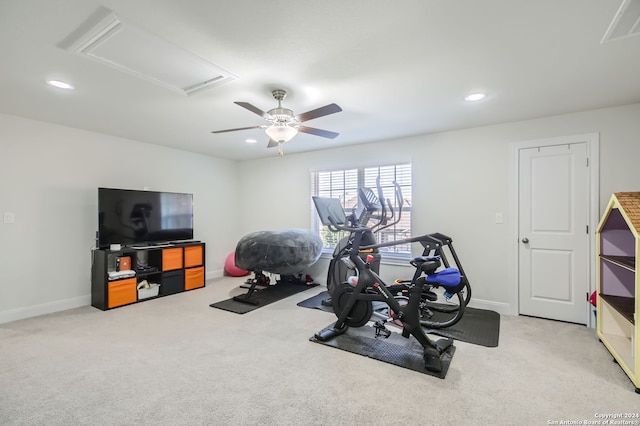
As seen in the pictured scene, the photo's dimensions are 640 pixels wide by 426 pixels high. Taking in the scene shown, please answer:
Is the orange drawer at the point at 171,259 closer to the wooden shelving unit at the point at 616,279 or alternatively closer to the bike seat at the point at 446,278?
the bike seat at the point at 446,278

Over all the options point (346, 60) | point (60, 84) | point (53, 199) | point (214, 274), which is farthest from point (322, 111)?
point (214, 274)

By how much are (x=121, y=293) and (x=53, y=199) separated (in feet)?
4.79

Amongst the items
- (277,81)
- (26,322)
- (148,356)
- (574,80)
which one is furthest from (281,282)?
(574,80)

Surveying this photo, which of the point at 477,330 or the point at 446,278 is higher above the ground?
the point at 446,278

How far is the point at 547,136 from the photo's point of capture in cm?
341

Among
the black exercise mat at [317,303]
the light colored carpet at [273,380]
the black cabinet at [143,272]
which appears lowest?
the black exercise mat at [317,303]

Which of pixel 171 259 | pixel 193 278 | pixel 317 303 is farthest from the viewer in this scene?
pixel 193 278

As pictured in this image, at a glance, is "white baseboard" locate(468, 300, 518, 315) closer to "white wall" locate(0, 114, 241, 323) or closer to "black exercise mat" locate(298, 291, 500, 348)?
"black exercise mat" locate(298, 291, 500, 348)

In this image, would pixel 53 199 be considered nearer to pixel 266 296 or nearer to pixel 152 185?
pixel 152 185

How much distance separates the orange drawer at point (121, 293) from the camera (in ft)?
12.5

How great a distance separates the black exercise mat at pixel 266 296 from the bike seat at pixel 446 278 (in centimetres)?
232

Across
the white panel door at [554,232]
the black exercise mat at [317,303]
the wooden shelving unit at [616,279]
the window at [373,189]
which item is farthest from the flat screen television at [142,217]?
the wooden shelving unit at [616,279]

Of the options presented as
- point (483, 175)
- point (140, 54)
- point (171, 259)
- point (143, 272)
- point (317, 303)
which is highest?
point (140, 54)

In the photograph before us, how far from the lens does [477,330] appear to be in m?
3.10
